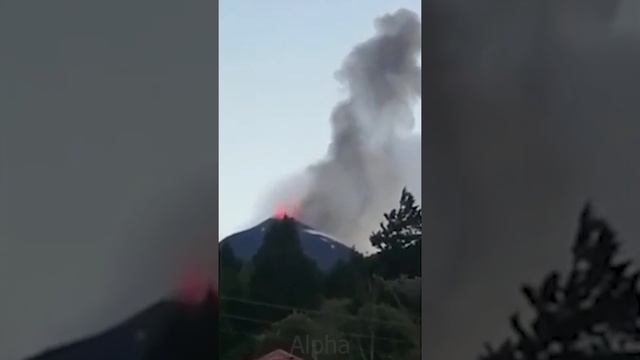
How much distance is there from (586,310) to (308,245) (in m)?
1.06

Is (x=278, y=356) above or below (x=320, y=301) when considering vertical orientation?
below

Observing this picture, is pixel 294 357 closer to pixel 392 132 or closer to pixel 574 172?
pixel 392 132

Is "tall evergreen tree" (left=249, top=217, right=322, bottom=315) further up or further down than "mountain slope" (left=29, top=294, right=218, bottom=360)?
further up

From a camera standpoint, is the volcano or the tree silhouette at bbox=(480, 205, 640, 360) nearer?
the volcano

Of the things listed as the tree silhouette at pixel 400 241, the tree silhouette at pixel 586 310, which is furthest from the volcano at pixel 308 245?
the tree silhouette at pixel 586 310

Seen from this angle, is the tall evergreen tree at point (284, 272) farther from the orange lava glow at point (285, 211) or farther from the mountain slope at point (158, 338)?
the mountain slope at point (158, 338)

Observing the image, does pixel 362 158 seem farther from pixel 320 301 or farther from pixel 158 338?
pixel 158 338

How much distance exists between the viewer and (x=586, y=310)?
3.16 m

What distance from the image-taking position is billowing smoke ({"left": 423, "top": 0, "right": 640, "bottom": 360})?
122 inches

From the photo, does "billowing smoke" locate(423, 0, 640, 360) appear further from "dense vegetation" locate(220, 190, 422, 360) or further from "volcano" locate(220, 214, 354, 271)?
"volcano" locate(220, 214, 354, 271)

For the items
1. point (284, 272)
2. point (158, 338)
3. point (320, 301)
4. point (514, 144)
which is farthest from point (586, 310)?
point (158, 338)

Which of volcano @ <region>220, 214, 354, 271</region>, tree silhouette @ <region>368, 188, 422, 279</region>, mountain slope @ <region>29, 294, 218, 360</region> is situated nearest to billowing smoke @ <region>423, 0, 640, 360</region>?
tree silhouette @ <region>368, 188, 422, 279</region>

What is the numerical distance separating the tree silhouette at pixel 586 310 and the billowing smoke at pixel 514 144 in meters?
0.05

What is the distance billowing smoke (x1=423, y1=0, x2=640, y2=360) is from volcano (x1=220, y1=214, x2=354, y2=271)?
12.7 inches
